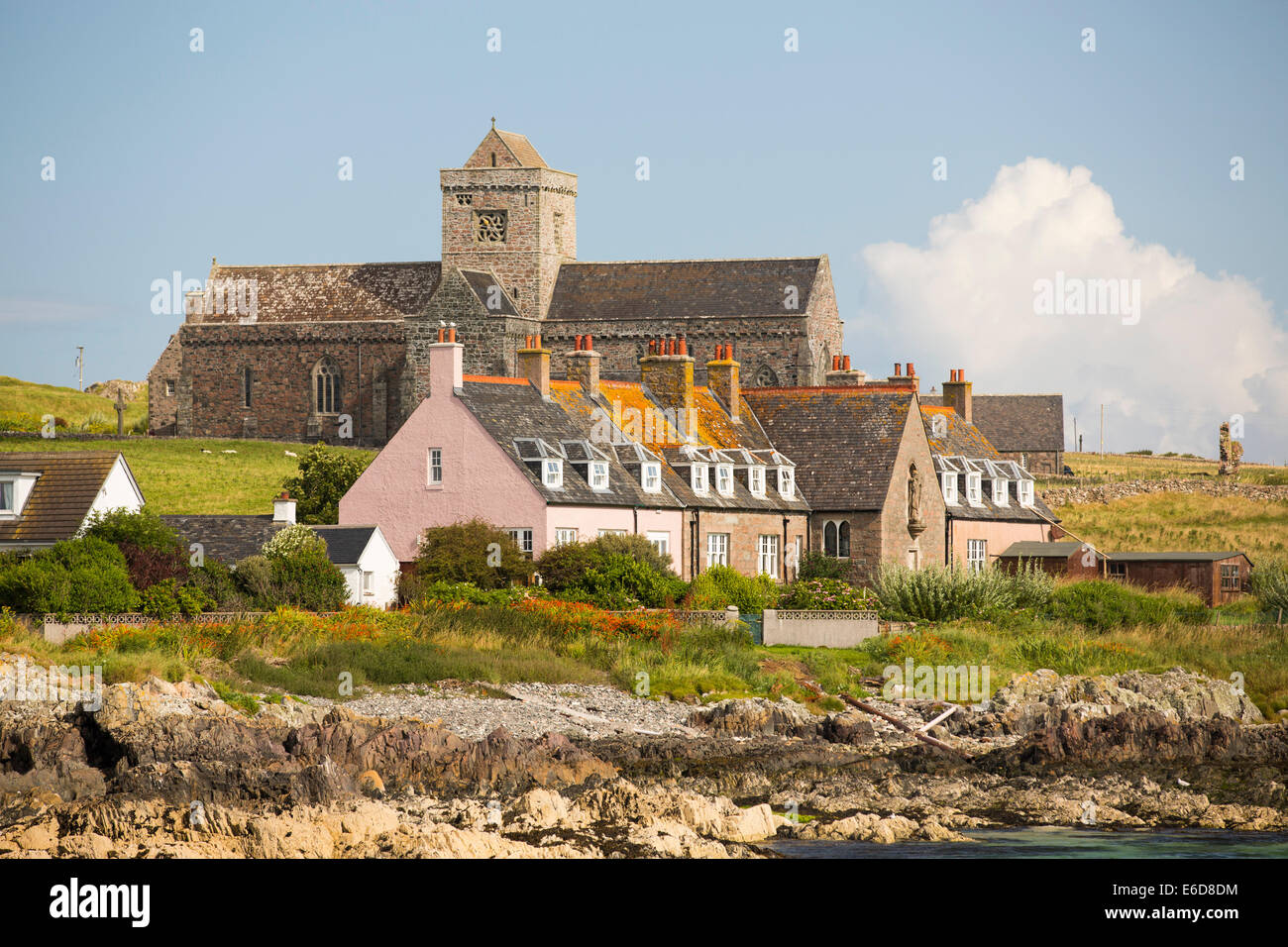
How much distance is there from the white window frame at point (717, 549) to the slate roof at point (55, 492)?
15816 mm

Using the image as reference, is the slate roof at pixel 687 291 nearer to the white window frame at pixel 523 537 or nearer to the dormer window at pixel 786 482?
the dormer window at pixel 786 482

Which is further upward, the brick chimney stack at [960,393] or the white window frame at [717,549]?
the brick chimney stack at [960,393]

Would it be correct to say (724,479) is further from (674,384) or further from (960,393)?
(960,393)

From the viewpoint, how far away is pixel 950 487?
52.8 metres

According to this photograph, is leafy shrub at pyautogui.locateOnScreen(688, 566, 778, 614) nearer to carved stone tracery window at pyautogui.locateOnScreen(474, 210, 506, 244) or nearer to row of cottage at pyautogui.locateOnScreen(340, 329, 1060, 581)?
row of cottage at pyautogui.locateOnScreen(340, 329, 1060, 581)

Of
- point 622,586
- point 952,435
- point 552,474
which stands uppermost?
point 952,435

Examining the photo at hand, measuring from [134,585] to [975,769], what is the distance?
18.2 meters

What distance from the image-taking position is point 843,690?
32.0 m

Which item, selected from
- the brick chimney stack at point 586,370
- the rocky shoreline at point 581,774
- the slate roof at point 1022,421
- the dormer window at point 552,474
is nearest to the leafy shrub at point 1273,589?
the rocky shoreline at point 581,774

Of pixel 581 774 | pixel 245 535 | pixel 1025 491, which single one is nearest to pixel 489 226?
pixel 1025 491

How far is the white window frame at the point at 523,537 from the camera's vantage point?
41897 mm

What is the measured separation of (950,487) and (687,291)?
1377 inches
